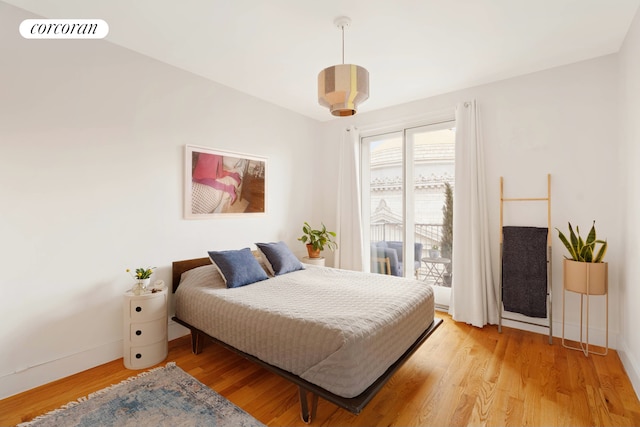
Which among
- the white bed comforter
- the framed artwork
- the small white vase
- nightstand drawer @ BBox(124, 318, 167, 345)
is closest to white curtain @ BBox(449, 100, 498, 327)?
the white bed comforter

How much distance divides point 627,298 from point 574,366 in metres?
0.73

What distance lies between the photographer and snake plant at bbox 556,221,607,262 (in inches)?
105

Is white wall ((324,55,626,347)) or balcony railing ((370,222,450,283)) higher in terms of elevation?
white wall ((324,55,626,347))

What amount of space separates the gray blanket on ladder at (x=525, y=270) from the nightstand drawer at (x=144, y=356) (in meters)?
3.48

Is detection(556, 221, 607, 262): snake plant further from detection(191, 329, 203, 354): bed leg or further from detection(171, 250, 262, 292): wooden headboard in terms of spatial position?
detection(171, 250, 262, 292): wooden headboard

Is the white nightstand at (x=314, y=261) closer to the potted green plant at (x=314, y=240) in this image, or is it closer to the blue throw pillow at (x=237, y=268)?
the potted green plant at (x=314, y=240)

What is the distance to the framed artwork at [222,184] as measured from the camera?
317 cm

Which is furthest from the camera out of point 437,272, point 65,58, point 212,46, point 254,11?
point 437,272

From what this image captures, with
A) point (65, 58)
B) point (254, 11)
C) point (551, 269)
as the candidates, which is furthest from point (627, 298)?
point (65, 58)

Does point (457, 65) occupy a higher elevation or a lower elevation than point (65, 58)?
higher

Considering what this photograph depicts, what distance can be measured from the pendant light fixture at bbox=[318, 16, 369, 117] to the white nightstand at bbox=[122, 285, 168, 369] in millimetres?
2159

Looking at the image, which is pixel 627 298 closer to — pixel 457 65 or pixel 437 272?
pixel 437 272

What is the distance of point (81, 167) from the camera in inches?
96.2

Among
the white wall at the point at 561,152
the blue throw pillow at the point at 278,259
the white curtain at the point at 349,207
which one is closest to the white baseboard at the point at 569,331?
the white wall at the point at 561,152
